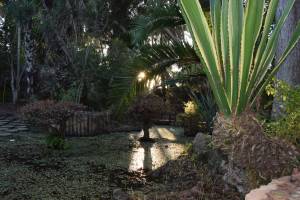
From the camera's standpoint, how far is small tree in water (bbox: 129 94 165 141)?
8172mm

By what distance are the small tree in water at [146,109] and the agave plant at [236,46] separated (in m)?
5.07

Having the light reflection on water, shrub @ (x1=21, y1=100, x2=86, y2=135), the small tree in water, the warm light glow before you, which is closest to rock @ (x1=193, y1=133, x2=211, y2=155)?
the light reflection on water

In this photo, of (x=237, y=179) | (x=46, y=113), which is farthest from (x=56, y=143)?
(x=237, y=179)

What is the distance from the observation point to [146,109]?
322 inches

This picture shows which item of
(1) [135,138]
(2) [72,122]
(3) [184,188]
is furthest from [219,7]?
(2) [72,122]

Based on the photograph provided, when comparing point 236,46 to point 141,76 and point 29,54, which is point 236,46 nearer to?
point 141,76

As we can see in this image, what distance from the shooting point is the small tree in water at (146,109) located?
8.17 meters

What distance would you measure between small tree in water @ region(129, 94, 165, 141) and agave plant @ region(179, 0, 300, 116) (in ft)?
16.6

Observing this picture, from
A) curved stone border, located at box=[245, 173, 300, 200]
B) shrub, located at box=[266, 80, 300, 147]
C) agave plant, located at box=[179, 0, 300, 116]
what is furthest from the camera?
shrub, located at box=[266, 80, 300, 147]

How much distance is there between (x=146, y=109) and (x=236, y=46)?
17.6 ft

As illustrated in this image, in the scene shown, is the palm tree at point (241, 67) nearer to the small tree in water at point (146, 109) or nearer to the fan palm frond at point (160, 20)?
the fan palm frond at point (160, 20)

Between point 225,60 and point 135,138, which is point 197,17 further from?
point 135,138

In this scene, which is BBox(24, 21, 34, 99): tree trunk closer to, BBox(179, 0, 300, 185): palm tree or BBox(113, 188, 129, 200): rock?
BBox(113, 188, 129, 200): rock

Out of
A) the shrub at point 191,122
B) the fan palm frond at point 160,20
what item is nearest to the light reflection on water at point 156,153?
→ the shrub at point 191,122
